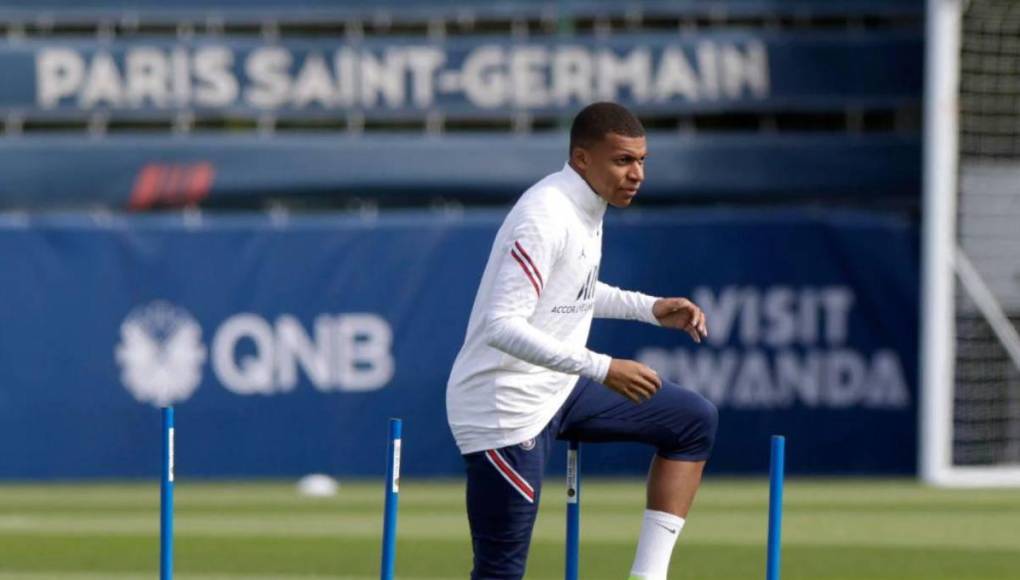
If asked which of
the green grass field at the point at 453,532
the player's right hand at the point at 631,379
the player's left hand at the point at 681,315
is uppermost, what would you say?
the player's left hand at the point at 681,315

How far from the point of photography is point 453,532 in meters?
14.2

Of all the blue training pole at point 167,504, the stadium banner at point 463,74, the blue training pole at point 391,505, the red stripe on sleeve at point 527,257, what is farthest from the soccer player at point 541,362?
the stadium banner at point 463,74

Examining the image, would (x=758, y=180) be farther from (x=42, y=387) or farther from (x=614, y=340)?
(x=42, y=387)

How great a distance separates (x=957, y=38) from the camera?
18.8 metres

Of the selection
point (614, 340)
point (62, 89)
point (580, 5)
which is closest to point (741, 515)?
point (614, 340)

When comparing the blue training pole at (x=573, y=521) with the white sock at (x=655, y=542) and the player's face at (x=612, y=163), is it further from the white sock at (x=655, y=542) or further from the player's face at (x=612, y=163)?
the player's face at (x=612, y=163)

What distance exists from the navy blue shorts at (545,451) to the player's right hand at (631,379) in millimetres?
454

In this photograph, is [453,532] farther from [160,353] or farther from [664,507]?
[664,507]

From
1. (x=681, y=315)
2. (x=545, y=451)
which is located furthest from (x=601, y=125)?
(x=545, y=451)

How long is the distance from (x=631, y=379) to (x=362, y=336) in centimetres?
1182

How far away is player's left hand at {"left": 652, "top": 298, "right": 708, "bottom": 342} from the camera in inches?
319

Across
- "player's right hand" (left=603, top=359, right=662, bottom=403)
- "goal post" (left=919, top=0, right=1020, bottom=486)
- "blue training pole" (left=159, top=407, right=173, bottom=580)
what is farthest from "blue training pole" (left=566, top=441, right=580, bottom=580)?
"goal post" (left=919, top=0, right=1020, bottom=486)

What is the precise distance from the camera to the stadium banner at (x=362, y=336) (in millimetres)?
18719

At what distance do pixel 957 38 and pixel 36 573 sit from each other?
10235mm
